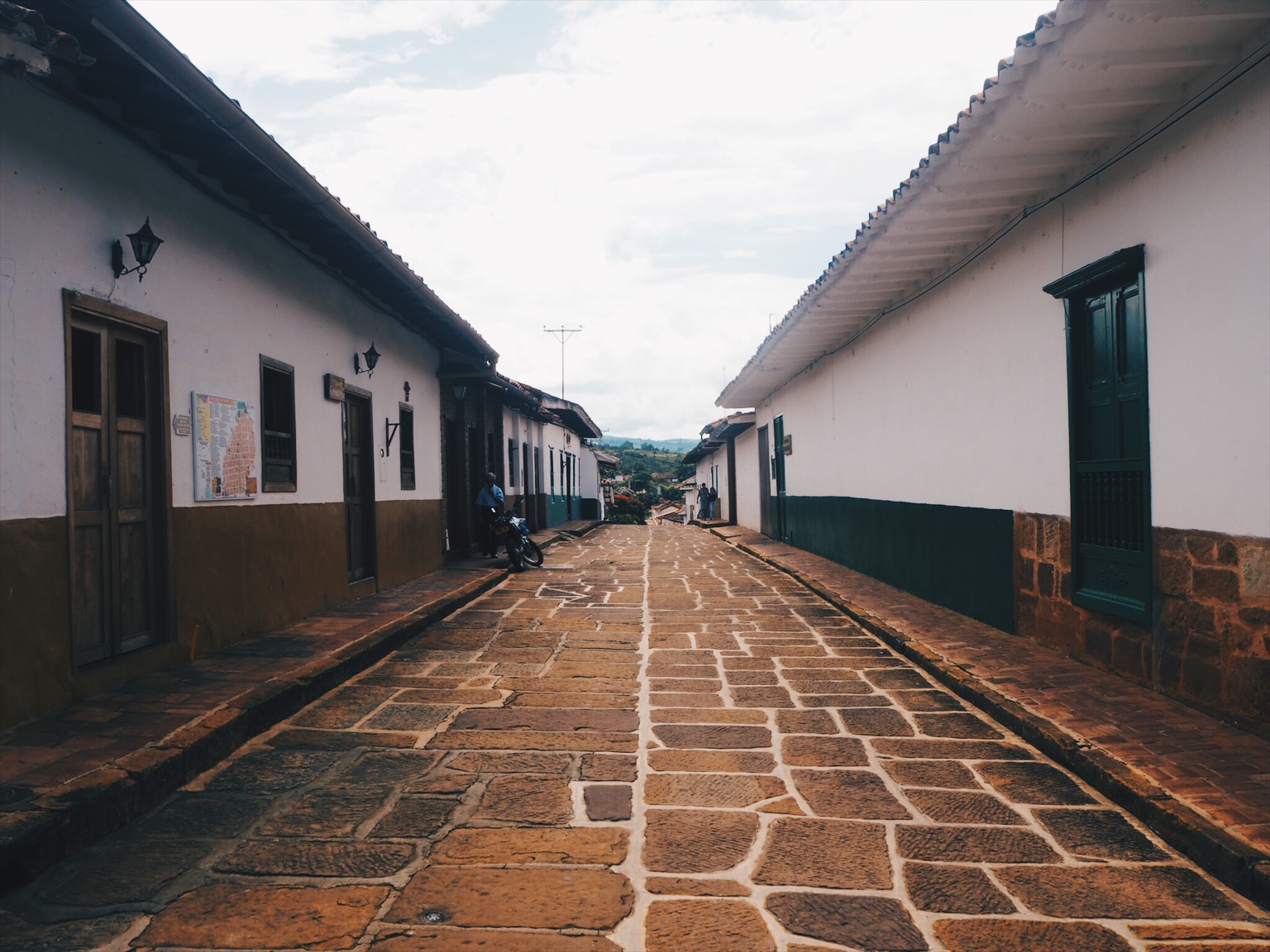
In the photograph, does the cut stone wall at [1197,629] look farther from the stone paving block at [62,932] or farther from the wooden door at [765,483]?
the wooden door at [765,483]

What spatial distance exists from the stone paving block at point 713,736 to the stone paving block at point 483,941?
185 cm

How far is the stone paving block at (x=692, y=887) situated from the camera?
287 cm

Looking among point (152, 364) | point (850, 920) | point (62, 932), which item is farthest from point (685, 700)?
point (152, 364)

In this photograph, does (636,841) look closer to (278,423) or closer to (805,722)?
(805,722)

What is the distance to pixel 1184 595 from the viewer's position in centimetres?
472

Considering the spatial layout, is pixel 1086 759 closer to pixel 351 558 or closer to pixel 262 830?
pixel 262 830

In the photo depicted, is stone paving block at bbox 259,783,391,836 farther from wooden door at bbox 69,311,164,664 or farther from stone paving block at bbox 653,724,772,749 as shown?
wooden door at bbox 69,311,164,664

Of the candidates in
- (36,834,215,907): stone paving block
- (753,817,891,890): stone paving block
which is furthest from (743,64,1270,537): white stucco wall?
(36,834,215,907): stone paving block

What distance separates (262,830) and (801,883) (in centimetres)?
203

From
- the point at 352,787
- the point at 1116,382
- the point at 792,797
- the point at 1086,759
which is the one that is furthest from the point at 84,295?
the point at 1116,382

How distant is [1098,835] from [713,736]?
1819mm

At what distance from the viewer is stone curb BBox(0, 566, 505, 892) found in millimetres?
3039

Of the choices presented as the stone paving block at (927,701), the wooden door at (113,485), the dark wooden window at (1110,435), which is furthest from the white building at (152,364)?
the dark wooden window at (1110,435)

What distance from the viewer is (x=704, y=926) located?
267 centimetres
